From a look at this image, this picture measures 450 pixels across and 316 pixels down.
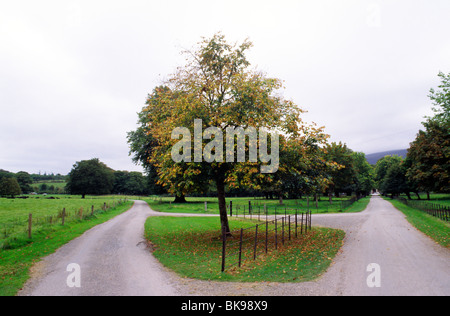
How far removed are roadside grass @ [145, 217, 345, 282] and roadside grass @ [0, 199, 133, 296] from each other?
443 centimetres

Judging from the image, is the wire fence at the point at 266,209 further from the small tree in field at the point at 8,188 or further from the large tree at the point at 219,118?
the small tree in field at the point at 8,188

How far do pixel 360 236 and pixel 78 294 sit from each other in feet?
48.2

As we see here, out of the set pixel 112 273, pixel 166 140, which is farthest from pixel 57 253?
pixel 166 140

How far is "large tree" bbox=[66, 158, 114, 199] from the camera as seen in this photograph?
8238cm

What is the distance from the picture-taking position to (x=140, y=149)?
40.9 metres

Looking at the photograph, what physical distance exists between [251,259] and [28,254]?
9712mm

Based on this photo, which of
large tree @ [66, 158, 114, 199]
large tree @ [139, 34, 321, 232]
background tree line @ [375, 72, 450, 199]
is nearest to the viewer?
large tree @ [139, 34, 321, 232]

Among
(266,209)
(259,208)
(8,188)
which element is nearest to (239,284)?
(259,208)

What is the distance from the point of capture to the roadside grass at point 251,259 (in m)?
8.09

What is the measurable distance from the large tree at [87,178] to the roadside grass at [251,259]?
77585 mm

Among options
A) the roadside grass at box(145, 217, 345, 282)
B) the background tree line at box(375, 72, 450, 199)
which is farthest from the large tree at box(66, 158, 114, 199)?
the background tree line at box(375, 72, 450, 199)

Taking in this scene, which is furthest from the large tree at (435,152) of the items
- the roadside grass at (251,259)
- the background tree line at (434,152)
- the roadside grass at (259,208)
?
the roadside grass at (251,259)

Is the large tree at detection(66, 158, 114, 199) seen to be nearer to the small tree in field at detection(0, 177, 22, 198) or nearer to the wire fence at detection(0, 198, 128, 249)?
the small tree in field at detection(0, 177, 22, 198)

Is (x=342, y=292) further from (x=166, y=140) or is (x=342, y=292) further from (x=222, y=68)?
(x=222, y=68)
